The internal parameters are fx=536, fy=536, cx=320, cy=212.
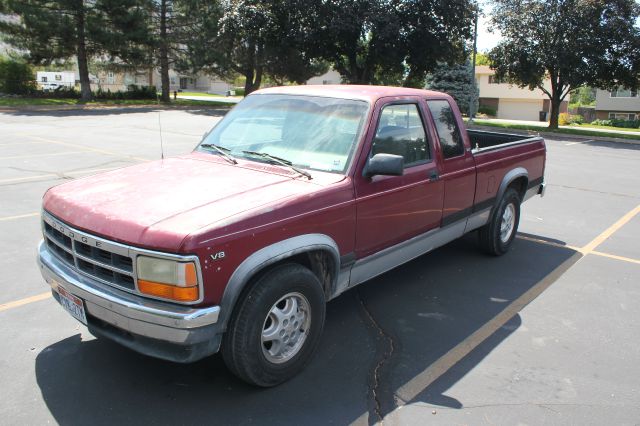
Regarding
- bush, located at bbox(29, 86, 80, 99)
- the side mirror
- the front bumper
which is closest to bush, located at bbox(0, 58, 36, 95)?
bush, located at bbox(29, 86, 80, 99)

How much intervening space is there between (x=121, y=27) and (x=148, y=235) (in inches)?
1386

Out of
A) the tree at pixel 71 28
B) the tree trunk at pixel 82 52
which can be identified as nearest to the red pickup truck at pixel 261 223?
the tree at pixel 71 28

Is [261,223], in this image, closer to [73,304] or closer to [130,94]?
[73,304]

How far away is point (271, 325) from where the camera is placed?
3389 mm

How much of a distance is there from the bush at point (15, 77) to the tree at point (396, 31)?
20.6 m

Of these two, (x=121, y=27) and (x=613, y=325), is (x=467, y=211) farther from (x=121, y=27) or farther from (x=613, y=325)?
(x=121, y=27)

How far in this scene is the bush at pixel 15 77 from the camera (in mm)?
35719

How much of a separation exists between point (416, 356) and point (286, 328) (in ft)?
3.58

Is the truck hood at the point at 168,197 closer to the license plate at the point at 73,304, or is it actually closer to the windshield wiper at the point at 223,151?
the windshield wiper at the point at 223,151

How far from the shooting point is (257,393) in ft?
11.1

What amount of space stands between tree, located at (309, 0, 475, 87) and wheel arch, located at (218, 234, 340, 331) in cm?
2561

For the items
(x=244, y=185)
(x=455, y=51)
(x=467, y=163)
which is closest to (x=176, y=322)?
(x=244, y=185)

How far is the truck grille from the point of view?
303cm

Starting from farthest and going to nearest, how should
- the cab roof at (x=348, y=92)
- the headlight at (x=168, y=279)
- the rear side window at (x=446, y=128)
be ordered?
1. the rear side window at (x=446, y=128)
2. the cab roof at (x=348, y=92)
3. the headlight at (x=168, y=279)
